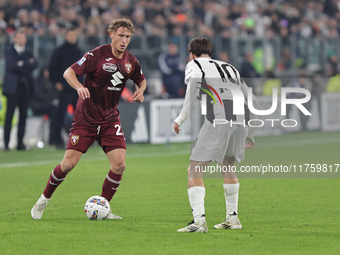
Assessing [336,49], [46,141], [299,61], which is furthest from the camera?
[336,49]

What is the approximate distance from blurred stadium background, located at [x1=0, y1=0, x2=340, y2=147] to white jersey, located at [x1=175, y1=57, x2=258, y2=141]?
969 centimetres

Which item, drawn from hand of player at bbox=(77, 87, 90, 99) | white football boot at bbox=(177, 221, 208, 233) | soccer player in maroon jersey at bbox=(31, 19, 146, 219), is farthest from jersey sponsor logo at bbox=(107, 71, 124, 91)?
white football boot at bbox=(177, 221, 208, 233)

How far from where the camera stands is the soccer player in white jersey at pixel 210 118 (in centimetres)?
608

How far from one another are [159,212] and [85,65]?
1.94m

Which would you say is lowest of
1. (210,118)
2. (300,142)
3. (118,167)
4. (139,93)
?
(300,142)

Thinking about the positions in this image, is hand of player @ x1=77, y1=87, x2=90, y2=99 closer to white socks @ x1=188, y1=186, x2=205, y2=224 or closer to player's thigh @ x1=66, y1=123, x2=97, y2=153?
player's thigh @ x1=66, y1=123, x2=97, y2=153

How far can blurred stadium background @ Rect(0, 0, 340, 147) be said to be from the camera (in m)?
16.5

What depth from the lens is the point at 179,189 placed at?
9680 millimetres

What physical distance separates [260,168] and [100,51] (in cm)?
606

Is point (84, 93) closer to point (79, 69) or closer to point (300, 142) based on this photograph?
point (79, 69)

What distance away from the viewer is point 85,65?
714 cm

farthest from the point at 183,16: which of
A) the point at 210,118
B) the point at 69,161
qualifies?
the point at 210,118

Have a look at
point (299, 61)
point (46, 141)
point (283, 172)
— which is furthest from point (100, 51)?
point (299, 61)

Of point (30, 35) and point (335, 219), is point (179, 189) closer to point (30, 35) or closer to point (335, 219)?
point (335, 219)
